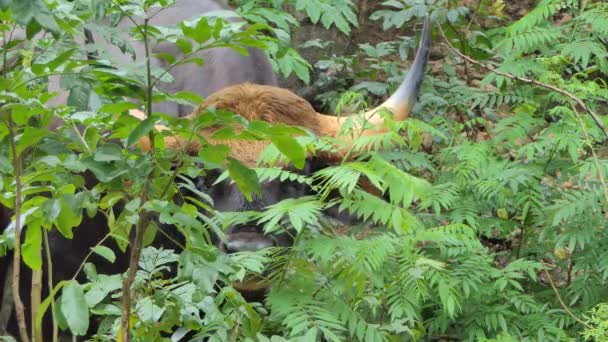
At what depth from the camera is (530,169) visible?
4.74 m

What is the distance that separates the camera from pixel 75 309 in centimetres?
234

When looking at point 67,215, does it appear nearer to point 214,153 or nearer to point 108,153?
point 108,153

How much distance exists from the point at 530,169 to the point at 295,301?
1970mm

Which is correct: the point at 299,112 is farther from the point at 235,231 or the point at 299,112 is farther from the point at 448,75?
the point at 448,75

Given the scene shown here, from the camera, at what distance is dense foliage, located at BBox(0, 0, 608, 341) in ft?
8.17

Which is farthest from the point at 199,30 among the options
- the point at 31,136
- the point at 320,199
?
the point at 320,199

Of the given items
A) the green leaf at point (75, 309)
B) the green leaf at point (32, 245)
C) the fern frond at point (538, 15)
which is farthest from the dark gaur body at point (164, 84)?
the green leaf at point (75, 309)

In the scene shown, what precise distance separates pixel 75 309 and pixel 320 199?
1069 millimetres

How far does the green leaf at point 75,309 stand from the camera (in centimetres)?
230

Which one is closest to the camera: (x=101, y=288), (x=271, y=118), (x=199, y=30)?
(x=199, y=30)

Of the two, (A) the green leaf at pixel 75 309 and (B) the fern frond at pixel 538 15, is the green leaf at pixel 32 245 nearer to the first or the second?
(A) the green leaf at pixel 75 309

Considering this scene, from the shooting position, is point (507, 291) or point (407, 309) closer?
point (407, 309)

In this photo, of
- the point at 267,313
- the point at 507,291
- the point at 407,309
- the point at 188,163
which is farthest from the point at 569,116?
the point at 188,163

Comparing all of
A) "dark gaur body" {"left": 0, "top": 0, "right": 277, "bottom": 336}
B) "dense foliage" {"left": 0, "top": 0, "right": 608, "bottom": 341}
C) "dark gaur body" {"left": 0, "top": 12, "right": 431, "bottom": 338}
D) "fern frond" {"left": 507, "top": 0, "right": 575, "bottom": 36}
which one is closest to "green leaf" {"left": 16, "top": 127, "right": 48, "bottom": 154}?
"dense foliage" {"left": 0, "top": 0, "right": 608, "bottom": 341}
